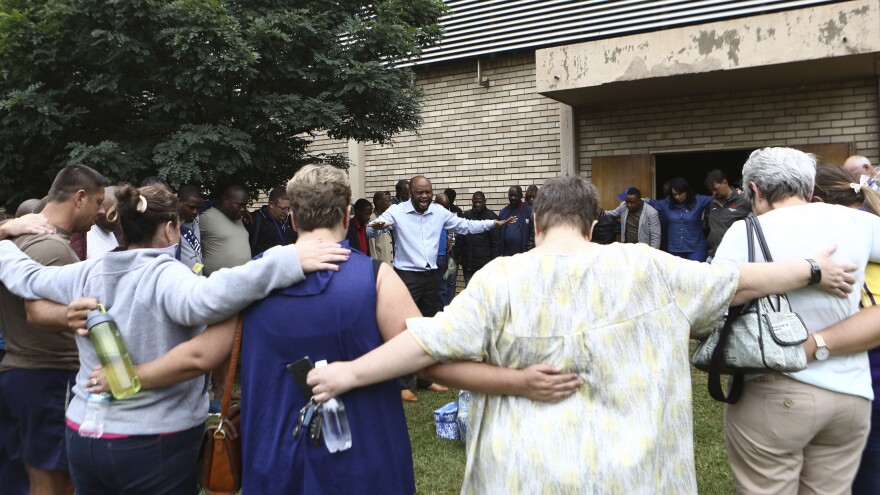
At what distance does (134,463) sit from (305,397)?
70 cm

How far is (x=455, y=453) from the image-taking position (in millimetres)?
4996

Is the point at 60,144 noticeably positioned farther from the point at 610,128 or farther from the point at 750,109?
the point at 750,109

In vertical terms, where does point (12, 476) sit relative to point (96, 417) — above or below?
below

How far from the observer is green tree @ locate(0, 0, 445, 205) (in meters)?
7.06

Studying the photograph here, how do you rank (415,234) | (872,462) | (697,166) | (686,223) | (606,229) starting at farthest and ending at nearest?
(697,166)
(606,229)
(686,223)
(415,234)
(872,462)

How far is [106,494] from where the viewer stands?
2486 millimetres

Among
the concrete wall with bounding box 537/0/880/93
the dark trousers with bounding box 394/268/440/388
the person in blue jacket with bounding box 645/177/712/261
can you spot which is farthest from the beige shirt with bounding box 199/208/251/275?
the person in blue jacket with bounding box 645/177/712/261

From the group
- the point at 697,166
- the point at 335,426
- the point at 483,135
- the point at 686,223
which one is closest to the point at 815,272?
the point at 335,426

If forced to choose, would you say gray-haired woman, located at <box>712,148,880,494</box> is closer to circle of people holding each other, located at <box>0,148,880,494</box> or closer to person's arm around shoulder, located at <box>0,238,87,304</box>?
circle of people holding each other, located at <box>0,148,880,494</box>

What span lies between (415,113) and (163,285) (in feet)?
22.3

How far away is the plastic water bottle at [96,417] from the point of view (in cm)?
240

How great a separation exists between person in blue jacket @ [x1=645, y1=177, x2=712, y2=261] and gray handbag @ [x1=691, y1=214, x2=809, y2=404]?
6743 millimetres

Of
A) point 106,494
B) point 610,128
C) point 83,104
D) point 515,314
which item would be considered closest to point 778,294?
point 515,314

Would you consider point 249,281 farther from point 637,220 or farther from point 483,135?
point 483,135
